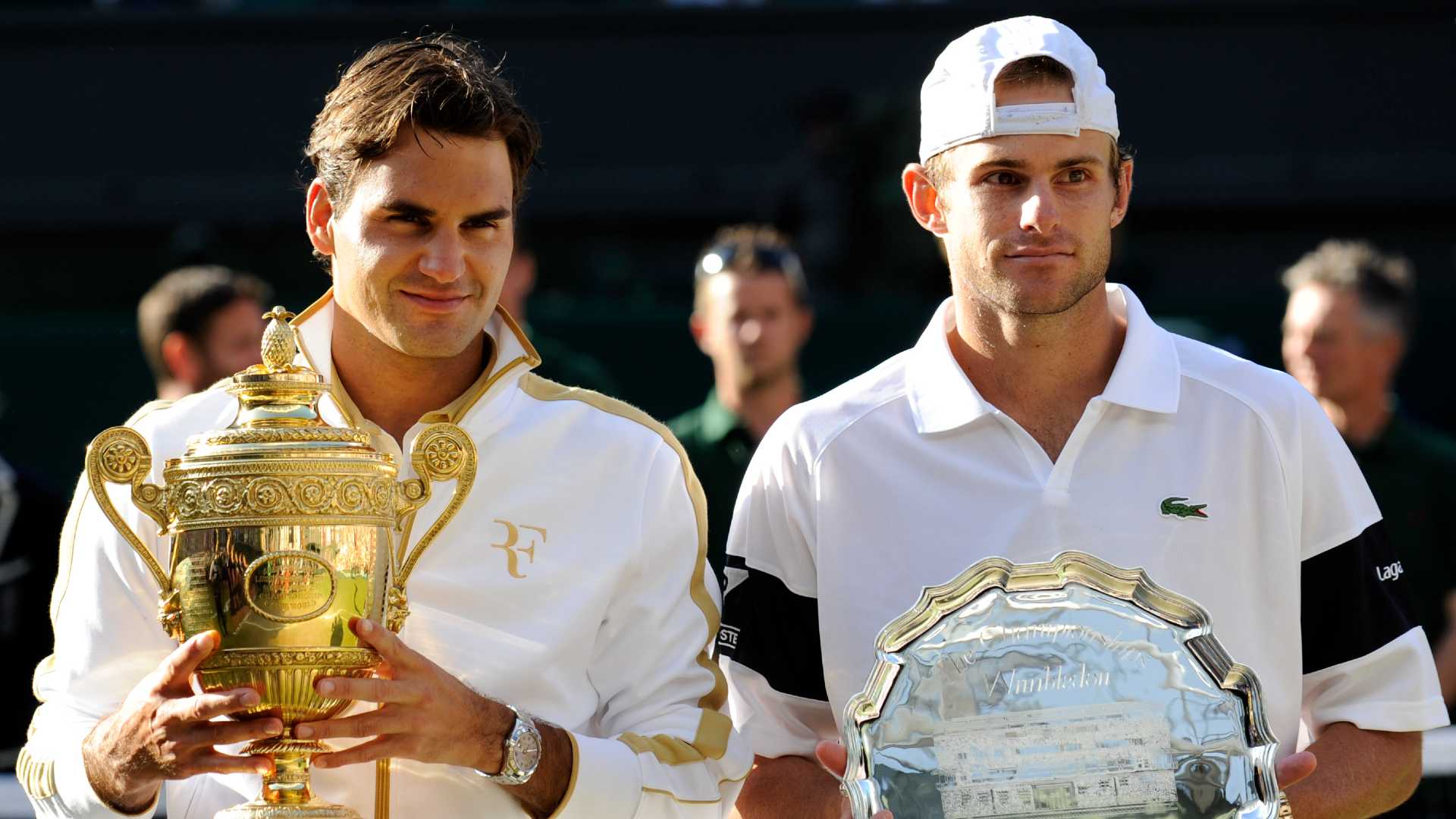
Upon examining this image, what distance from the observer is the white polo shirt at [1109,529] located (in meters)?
3.13

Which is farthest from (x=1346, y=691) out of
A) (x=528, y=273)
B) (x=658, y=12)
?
(x=658, y=12)

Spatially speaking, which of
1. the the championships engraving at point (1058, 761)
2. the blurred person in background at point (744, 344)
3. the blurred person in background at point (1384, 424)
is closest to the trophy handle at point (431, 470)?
the the championships engraving at point (1058, 761)

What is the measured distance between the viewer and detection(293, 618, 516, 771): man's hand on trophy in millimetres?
2635

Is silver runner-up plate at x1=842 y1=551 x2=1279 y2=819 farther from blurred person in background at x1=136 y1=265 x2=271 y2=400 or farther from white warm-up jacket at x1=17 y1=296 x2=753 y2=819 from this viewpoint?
blurred person in background at x1=136 y1=265 x2=271 y2=400

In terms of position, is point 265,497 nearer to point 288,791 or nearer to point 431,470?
point 431,470

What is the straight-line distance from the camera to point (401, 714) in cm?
A: 267

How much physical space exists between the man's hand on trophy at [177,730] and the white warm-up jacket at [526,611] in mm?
189

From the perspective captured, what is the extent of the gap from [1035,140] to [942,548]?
2.14 feet

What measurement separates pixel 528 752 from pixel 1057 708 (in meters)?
0.75

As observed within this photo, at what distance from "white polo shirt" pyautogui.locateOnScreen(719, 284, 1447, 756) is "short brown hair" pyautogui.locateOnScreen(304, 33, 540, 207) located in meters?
0.69

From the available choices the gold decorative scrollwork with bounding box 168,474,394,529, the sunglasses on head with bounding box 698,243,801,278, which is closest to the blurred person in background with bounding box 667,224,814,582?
the sunglasses on head with bounding box 698,243,801,278

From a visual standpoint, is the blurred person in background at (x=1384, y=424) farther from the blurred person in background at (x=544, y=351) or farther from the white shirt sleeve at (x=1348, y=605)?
the white shirt sleeve at (x=1348, y=605)

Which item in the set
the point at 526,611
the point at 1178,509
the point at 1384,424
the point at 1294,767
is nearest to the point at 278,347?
the point at 526,611

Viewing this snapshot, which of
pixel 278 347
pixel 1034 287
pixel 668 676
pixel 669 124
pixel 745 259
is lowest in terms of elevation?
Result: pixel 668 676
